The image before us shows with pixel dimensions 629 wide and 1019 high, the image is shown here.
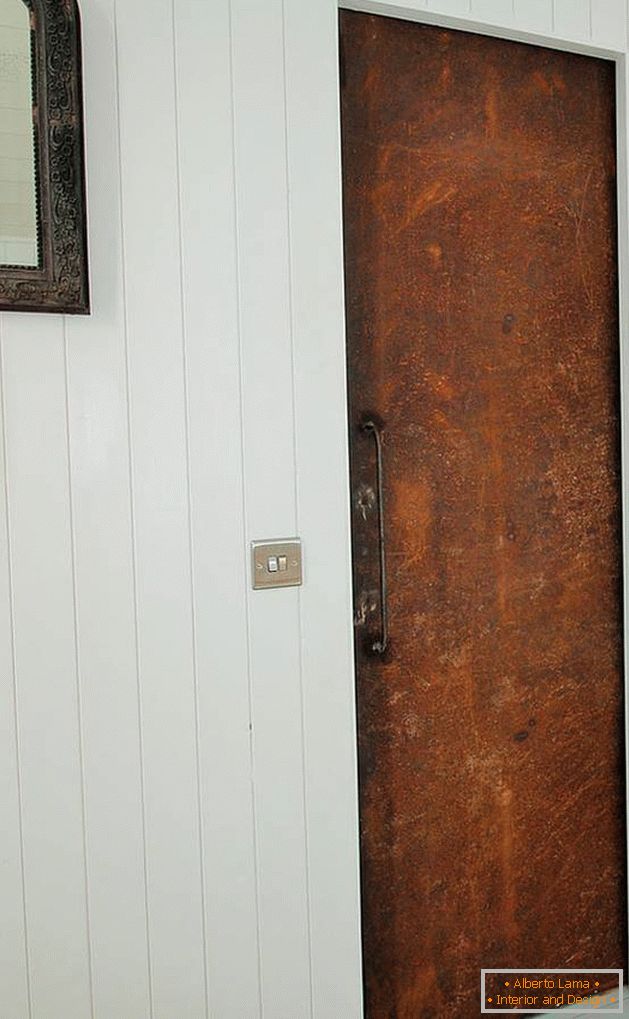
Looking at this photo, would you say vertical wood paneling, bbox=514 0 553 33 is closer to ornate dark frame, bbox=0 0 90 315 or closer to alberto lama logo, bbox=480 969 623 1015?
ornate dark frame, bbox=0 0 90 315

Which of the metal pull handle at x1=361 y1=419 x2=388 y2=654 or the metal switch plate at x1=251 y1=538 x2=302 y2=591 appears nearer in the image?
the metal switch plate at x1=251 y1=538 x2=302 y2=591

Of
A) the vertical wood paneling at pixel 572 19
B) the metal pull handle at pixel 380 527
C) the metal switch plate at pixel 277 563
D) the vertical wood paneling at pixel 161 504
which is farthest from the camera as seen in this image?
the vertical wood paneling at pixel 572 19

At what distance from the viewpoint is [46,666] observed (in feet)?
4.94

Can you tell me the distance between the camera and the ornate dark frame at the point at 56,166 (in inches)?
56.4

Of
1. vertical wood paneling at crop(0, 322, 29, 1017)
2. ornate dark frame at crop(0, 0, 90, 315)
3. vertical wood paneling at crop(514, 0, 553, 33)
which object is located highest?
vertical wood paneling at crop(514, 0, 553, 33)

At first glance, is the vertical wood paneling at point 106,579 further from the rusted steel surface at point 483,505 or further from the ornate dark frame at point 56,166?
the rusted steel surface at point 483,505

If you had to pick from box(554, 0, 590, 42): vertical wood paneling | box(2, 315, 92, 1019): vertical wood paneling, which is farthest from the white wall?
box(554, 0, 590, 42): vertical wood paneling

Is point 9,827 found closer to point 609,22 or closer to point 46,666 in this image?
point 46,666

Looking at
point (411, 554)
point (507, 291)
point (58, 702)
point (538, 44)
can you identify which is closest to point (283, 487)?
point (411, 554)

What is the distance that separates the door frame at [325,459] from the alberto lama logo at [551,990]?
1.20 feet

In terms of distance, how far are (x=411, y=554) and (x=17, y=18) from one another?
1106 mm

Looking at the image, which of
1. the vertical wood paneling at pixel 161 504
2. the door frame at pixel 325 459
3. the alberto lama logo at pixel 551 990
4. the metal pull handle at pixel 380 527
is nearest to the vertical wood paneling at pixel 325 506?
the door frame at pixel 325 459

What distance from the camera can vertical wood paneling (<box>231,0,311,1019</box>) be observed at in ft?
5.38

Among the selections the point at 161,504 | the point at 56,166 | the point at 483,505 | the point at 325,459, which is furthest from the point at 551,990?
the point at 56,166
